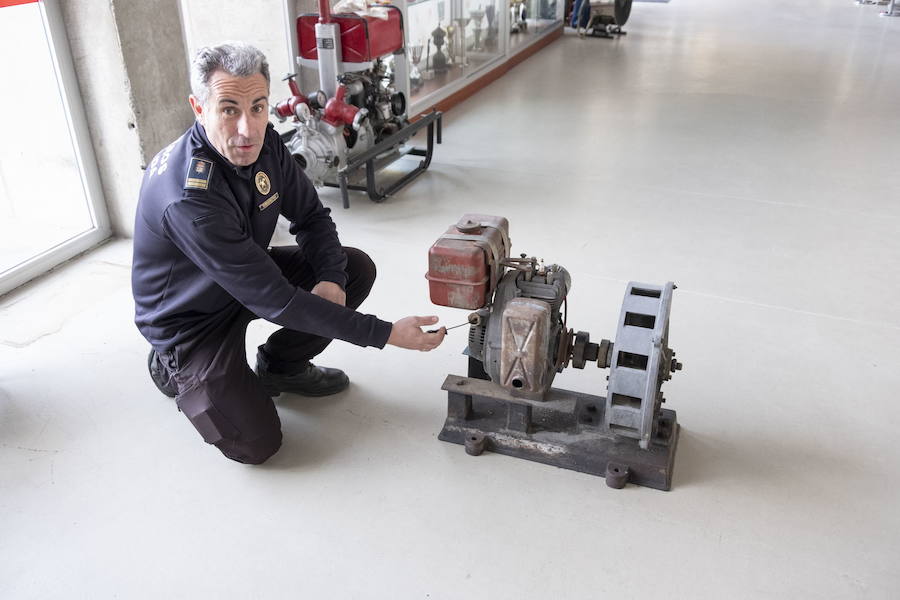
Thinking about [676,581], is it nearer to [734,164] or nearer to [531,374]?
[531,374]

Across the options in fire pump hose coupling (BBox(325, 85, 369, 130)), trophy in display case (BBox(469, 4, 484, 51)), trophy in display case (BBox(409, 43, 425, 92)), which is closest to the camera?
fire pump hose coupling (BBox(325, 85, 369, 130))

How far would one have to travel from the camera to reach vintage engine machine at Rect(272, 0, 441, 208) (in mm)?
3824

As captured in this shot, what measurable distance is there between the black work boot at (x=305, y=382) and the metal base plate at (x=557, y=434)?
44 cm

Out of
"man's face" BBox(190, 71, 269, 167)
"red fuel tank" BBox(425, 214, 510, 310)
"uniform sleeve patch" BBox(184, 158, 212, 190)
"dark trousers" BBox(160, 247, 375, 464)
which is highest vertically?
"man's face" BBox(190, 71, 269, 167)

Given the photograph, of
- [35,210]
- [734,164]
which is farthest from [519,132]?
[35,210]

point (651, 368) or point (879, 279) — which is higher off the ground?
point (651, 368)

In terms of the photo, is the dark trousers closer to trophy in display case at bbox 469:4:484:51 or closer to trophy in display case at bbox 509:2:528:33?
trophy in display case at bbox 469:4:484:51

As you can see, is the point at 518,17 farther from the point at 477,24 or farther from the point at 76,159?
the point at 76,159

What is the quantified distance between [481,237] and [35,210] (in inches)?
95.2

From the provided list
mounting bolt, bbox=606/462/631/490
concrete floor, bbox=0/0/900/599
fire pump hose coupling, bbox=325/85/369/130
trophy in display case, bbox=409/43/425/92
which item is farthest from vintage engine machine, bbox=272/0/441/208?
mounting bolt, bbox=606/462/631/490

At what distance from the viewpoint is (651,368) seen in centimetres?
194

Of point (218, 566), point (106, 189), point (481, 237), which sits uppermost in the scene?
point (481, 237)

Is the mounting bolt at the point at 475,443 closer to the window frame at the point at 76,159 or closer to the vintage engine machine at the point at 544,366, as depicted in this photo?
the vintage engine machine at the point at 544,366

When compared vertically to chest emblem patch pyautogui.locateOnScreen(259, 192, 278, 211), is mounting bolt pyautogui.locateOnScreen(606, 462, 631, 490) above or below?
below
